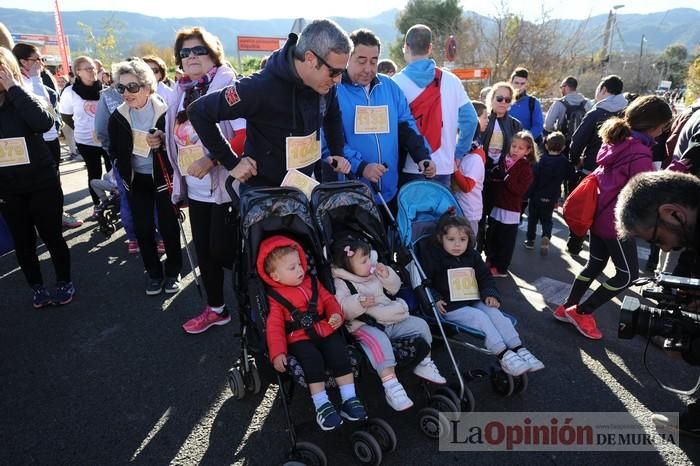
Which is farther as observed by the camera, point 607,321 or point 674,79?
point 674,79

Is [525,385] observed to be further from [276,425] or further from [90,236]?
[90,236]

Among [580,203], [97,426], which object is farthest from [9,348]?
[580,203]

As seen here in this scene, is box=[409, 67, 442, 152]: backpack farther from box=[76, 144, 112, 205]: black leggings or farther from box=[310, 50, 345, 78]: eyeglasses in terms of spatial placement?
box=[76, 144, 112, 205]: black leggings

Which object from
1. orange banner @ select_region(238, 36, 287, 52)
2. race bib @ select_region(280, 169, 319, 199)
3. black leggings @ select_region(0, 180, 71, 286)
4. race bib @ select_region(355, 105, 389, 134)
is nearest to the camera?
race bib @ select_region(280, 169, 319, 199)

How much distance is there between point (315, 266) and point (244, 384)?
34.4 inches

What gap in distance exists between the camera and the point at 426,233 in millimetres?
3195

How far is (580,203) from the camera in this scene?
130 inches

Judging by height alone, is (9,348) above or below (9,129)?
below

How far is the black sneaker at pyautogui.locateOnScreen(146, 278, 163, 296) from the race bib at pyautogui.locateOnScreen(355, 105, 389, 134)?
2.48 meters

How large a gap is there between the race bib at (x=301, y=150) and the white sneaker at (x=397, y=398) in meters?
1.40

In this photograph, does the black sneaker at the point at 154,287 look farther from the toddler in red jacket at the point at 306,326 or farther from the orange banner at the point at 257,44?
the orange banner at the point at 257,44

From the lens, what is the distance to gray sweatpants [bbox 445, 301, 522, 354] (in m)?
2.58

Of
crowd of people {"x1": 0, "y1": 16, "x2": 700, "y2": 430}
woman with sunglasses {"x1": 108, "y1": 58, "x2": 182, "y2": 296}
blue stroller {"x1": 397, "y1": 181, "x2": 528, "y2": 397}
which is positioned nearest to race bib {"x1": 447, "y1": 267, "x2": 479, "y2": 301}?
crowd of people {"x1": 0, "y1": 16, "x2": 700, "y2": 430}

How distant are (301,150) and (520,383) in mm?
2040
